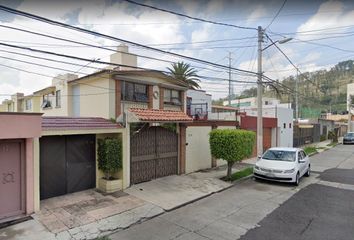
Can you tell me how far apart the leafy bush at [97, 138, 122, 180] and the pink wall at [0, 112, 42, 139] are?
2671 millimetres

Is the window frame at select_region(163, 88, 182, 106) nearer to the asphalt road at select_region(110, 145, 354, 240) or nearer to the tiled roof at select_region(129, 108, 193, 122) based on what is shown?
the tiled roof at select_region(129, 108, 193, 122)

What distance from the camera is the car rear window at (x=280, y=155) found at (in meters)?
12.3

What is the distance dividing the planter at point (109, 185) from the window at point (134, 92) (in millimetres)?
3933

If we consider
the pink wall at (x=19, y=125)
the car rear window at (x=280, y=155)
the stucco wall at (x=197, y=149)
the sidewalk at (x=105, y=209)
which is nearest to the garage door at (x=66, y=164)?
the sidewalk at (x=105, y=209)

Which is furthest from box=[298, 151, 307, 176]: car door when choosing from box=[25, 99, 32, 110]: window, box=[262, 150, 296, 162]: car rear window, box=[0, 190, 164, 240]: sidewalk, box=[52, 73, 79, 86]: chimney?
box=[25, 99, 32, 110]: window

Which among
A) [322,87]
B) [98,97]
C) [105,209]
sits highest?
[322,87]

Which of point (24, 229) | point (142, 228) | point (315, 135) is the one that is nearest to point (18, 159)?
point (24, 229)

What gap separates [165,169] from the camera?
12.1 m

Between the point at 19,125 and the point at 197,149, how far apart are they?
8.79 meters

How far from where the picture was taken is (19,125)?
7156mm

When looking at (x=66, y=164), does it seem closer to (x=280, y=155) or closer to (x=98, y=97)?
(x=98, y=97)

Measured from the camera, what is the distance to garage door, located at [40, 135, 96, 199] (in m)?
8.88

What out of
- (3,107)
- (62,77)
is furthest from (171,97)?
(3,107)

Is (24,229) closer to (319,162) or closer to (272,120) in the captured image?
(319,162)
